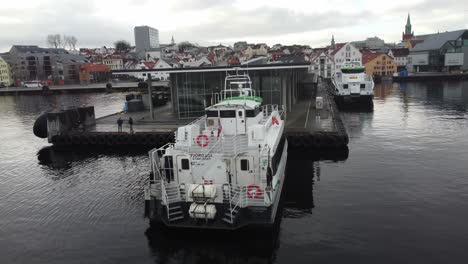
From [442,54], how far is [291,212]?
14079cm

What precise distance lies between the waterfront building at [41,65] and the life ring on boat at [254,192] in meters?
148

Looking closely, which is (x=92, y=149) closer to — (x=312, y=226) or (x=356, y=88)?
(x=312, y=226)

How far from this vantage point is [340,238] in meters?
17.5

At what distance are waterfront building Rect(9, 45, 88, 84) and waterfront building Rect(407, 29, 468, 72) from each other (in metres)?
141

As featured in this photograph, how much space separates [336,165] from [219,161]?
14.5 metres

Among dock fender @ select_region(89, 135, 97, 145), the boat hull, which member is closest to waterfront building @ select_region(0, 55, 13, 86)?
dock fender @ select_region(89, 135, 97, 145)

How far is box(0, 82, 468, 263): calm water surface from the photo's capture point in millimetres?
16641

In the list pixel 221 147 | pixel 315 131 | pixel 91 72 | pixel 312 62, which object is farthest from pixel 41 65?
pixel 221 147

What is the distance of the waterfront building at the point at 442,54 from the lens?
130 m

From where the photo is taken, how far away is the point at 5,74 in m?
150

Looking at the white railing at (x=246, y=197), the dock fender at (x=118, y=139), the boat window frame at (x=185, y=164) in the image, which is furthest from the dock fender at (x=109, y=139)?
the white railing at (x=246, y=197)

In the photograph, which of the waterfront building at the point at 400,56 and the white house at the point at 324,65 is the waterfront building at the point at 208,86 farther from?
the waterfront building at the point at 400,56

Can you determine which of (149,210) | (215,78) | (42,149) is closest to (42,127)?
(42,149)

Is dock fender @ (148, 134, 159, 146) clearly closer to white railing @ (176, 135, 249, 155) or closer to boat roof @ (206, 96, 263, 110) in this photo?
boat roof @ (206, 96, 263, 110)
